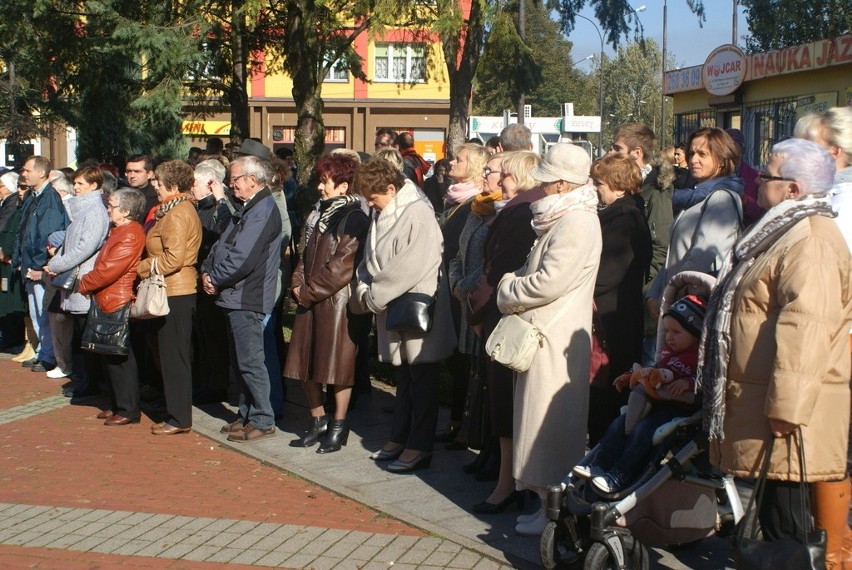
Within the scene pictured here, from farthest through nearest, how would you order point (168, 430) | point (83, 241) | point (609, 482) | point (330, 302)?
point (83, 241) → point (168, 430) → point (330, 302) → point (609, 482)

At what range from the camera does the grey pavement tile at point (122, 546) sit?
5.68 meters

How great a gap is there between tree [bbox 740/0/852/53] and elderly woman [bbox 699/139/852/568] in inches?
491

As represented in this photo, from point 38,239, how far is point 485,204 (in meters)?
5.66

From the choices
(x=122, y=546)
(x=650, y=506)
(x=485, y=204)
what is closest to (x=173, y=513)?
(x=122, y=546)

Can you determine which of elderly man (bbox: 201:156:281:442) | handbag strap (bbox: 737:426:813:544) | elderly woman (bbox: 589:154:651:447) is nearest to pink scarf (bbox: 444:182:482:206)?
elderly woman (bbox: 589:154:651:447)

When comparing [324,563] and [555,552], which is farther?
[324,563]

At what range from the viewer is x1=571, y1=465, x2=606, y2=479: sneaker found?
492cm

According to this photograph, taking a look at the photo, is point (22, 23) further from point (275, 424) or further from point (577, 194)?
point (577, 194)

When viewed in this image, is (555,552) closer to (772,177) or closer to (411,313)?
(772,177)

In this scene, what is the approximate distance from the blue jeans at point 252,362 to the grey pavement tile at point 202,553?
7.53ft

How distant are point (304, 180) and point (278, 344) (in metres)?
4.56

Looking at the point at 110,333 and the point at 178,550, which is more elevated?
the point at 110,333

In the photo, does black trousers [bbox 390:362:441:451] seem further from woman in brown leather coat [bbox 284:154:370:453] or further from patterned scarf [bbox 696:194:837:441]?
patterned scarf [bbox 696:194:837:441]

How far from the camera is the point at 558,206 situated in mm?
5547
